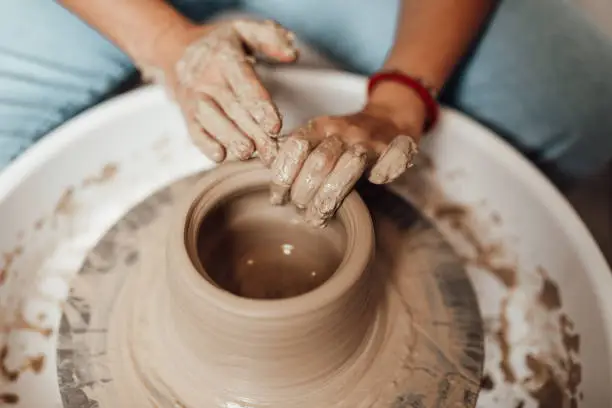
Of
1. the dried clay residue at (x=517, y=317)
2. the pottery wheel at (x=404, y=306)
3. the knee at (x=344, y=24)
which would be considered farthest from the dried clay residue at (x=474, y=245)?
the knee at (x=344, y=24)

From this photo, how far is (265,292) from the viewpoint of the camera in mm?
1154

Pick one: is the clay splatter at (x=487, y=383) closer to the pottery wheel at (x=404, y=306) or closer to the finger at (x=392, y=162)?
the pottery wheel at (x=404, y=306)

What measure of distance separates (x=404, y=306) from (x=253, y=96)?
403 millimetres

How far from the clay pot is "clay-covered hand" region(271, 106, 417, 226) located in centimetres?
5

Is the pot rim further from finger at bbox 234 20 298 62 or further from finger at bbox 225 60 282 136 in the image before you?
finger at bbox 234 20 298 62

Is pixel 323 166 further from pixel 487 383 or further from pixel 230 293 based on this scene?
pixel 487 383

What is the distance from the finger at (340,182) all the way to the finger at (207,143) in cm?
20

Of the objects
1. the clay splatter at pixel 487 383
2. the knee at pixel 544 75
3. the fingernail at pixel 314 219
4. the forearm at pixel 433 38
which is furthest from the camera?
the knee at pixel 544 75

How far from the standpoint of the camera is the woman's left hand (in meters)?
0.96

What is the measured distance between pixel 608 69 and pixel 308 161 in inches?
31.5

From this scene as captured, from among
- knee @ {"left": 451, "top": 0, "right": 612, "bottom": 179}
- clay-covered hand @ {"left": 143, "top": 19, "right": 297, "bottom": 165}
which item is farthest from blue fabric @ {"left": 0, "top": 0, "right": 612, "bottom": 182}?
clay-covered hand @ {"left": 143, "top": 19, "right": 297, "bottom": 165}

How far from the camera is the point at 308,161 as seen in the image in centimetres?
96

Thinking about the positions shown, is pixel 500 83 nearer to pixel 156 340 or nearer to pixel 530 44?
pixel 530 44

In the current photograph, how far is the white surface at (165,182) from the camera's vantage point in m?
1.18
